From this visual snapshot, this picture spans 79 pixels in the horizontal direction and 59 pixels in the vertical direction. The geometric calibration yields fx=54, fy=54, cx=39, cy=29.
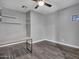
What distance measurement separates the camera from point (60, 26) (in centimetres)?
421

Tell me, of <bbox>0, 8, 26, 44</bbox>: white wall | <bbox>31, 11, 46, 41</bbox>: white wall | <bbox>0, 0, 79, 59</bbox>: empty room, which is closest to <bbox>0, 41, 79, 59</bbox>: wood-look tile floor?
<bbox>0, 0, 79, 59</bbox>: empty room

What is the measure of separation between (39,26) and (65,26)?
7.10 feet

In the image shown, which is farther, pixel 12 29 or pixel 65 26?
pixel 12 29

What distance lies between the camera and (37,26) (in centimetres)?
482

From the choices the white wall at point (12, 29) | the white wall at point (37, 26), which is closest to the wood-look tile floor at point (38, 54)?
the white wall at point (12, 29)

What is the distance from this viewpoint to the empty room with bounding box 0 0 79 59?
327 centimetres

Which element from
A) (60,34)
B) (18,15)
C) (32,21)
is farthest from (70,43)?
(18,15)

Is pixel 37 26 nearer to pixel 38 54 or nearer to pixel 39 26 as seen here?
pixel 39 26

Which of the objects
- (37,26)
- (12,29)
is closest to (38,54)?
(37,26)

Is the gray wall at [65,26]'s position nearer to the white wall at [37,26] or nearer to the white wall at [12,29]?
the white wall at [37,26]

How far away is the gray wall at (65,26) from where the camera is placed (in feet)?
11.2

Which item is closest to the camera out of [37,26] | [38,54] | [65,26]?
[38,54]

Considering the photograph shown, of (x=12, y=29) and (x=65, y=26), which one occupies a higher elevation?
(x=65, y=26)

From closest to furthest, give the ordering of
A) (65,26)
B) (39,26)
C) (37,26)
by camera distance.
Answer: (65,26) < (37,26) < (39,26)
